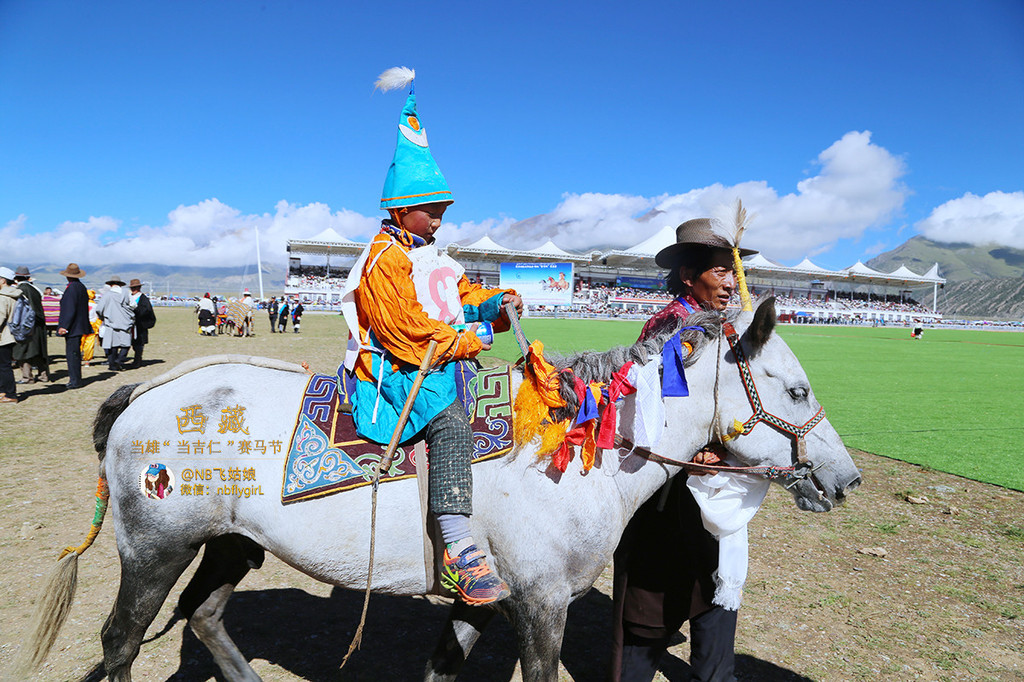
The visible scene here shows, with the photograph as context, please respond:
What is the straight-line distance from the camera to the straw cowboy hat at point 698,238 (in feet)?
9.44

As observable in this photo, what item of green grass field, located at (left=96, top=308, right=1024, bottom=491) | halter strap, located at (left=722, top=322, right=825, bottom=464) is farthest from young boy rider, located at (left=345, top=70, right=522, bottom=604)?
halter strap, located at (left=722, top=322, right=825, bottom=464)

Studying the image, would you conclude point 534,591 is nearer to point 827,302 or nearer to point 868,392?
point 868,392

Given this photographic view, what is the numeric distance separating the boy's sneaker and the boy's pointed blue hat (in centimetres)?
157

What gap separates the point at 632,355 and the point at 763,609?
2819 mm

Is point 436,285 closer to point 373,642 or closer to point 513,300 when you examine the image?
point 513,300

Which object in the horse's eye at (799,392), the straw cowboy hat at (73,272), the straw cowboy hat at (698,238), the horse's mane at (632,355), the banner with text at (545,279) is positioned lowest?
the horse's eye at (799,392)

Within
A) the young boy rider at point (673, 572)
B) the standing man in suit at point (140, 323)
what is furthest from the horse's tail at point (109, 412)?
the standing man in suit at point (140, 323)

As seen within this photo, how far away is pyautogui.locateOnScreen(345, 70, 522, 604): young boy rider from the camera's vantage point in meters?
2.30

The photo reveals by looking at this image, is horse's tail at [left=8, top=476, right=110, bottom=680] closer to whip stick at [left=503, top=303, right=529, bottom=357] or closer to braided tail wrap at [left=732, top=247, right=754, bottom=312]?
whip stick at [left=503, top=303, right=529, bottom=357]

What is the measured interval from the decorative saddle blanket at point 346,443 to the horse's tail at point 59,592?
3.44ft

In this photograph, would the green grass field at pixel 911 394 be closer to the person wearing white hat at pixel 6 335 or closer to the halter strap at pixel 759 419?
the halter strap at pixel 759 419

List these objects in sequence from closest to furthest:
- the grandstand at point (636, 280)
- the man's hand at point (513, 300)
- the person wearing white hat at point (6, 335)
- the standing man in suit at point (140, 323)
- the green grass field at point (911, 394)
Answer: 1. the man's hand at point (513, 300)
2. the green grass field at point (911, 394)
3. the person wearing white hat at point (6, 335)
4. the standing man in suit at point (140, 323)
5. the grandstand at point (636, 280)

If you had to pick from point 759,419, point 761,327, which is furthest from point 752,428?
point 761,327

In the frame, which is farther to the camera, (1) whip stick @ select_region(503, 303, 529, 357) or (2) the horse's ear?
(1) whip stick @ select_region(503, 303, 529, 357)
